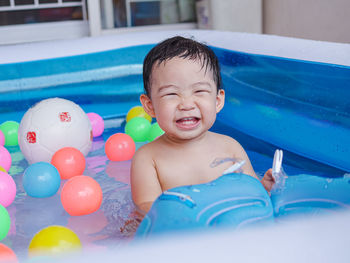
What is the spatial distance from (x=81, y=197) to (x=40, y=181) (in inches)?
9.0

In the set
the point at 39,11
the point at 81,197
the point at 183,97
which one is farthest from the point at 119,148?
the point at 39,11

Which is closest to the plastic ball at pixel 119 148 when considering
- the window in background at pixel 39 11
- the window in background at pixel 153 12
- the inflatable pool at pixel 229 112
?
the inflatable pool at pixel 229 112

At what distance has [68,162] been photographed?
67.3 inches

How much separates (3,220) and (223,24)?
3.29 metres

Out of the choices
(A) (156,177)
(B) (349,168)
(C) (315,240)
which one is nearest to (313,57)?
(B) (349,168)

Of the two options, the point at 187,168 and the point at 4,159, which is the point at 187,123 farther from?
the point at 4,159

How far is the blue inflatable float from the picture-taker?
0.85 m

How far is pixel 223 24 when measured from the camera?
4.12 meters

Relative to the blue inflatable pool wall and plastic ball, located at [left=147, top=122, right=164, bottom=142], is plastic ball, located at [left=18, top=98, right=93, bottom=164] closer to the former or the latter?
plastic ball, located at [left=147, top=122, right=164, bottom=142]

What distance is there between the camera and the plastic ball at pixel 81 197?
1.38 metres

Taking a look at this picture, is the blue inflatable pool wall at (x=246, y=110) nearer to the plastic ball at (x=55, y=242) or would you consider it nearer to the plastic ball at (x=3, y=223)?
the plastic ball at (x=55, y=242)

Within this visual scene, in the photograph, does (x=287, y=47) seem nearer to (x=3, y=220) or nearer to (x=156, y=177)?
(x=156, y=177)

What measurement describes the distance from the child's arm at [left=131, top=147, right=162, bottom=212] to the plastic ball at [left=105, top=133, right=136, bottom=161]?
24.6 inches

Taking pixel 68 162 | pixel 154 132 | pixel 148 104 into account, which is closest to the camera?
pixel 148 104
